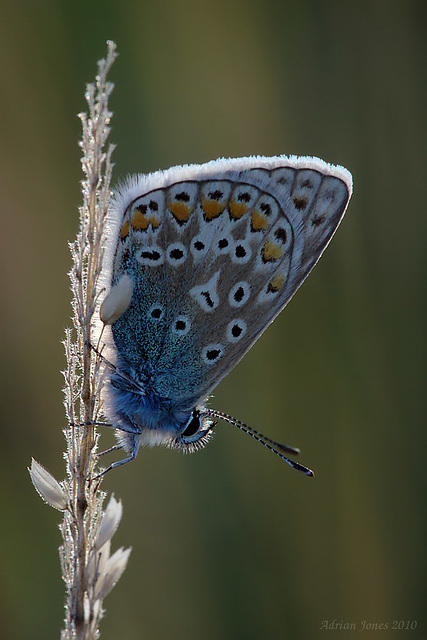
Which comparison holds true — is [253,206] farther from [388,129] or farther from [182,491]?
[388,129]

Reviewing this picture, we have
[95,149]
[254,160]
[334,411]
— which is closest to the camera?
[95,149]

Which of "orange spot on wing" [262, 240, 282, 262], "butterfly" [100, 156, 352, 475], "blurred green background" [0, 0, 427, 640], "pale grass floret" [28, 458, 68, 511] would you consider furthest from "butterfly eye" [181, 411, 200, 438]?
"blurred green background" [0, 0, 427, 640]

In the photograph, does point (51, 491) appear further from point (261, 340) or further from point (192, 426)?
point (261, 340)

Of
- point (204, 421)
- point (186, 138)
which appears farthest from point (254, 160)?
point (186, 138)

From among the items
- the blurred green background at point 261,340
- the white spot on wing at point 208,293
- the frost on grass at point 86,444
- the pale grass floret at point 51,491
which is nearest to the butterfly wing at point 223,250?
the white spot on wing at point 208,293

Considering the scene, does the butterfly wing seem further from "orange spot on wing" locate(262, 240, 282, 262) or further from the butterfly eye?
the butterfly eye

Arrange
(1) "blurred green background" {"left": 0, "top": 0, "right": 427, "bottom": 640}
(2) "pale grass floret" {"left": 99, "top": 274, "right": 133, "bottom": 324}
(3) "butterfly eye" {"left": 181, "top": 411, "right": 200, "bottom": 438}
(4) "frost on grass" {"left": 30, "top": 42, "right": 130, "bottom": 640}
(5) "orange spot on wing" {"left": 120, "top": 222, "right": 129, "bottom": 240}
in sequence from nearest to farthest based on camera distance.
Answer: (4) "frost on grass" {"left": 30, "top": 42, "right": 130, "bottom": 640} → (2) "pale grass floret" {"left": 99, "top": 274, "right": 133, "bottom": 324} → (5) "orange spot on wing" {"left": 120, "top": 222, "right": 129, "bottom": 240} → (3) "butterfly eye" {"left": 181, "top": 411, "right": 200, "bottom": 438} → (1) "blurred green background" {"left": 0, "top": 0, "right": 427, "bottom": 640}
